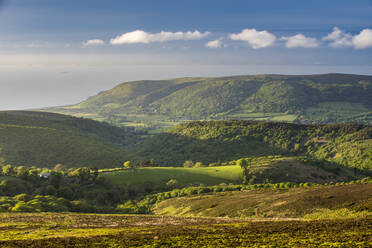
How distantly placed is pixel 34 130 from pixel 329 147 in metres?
168

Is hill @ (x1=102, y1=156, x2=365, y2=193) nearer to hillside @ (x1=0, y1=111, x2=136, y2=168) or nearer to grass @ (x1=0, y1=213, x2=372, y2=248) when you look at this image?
hillside @ (x1=0, y1=111, x2=136, y2=168)

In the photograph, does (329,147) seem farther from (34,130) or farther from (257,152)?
(34,130)

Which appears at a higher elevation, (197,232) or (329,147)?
(197,232)

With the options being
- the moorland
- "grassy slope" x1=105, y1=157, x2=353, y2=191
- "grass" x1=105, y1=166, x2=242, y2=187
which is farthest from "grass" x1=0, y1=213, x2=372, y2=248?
"grassy slope" x1=105, y1=157, x2=353, y2=191

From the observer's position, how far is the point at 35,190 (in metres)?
87.5

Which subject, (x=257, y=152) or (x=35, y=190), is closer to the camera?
(x=35, y=190)

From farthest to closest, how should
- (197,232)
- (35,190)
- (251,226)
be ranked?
(35,190)
(251,226)
(197,232)

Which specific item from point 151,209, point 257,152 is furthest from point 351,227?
point 257,152

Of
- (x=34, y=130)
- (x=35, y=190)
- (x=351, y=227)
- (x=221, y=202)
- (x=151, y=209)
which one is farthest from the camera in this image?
(x=34, y=130)

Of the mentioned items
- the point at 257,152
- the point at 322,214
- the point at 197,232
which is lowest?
the point at 257,152

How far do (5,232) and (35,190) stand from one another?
54764 millimetres

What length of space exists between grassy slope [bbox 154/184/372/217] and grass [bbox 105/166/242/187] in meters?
31.5

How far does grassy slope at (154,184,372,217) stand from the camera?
46.2 meters

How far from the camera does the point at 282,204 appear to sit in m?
54.8
